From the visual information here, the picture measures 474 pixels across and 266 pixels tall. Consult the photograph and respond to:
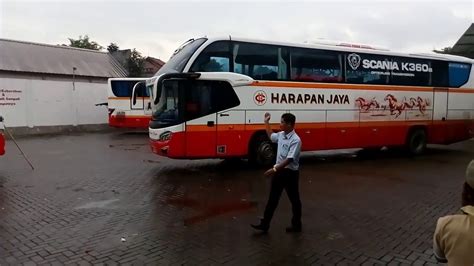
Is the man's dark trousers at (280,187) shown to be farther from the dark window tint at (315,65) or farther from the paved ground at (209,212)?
the dark window tint at (315,65)

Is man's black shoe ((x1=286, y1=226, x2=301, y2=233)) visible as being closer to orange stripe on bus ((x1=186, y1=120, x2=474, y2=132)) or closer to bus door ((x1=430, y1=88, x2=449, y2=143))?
orange stripe on bus ((x1=186, y1=120, x2=474, y2=132))

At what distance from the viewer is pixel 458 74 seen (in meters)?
16.6

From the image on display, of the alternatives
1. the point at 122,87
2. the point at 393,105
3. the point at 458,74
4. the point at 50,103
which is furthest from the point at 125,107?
the point at 458,74

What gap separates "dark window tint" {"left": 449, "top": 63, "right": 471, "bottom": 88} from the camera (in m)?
16.4

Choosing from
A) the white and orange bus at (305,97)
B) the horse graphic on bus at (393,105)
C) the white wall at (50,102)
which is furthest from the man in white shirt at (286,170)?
the white wall at (50,102)

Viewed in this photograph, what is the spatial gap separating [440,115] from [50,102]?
68.9 feet

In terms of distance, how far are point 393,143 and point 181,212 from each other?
9.94m

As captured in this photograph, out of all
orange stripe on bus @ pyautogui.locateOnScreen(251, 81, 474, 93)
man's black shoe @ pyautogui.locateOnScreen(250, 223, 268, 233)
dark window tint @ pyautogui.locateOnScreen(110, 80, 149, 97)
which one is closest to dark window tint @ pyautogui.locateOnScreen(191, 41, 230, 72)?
orange stripe on bus @ pyautogui.locateOnScreen(251, 81, 474, 93)

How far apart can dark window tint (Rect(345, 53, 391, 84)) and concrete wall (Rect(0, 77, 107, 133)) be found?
1899 cm

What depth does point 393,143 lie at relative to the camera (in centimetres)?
1528

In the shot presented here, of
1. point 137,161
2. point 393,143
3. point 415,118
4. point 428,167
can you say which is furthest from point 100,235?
point 415,118

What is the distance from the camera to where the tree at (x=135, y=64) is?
38.5m

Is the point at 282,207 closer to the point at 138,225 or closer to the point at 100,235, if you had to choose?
the point at 138,225

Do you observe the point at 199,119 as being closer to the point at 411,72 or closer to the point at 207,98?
the point at 207,98
